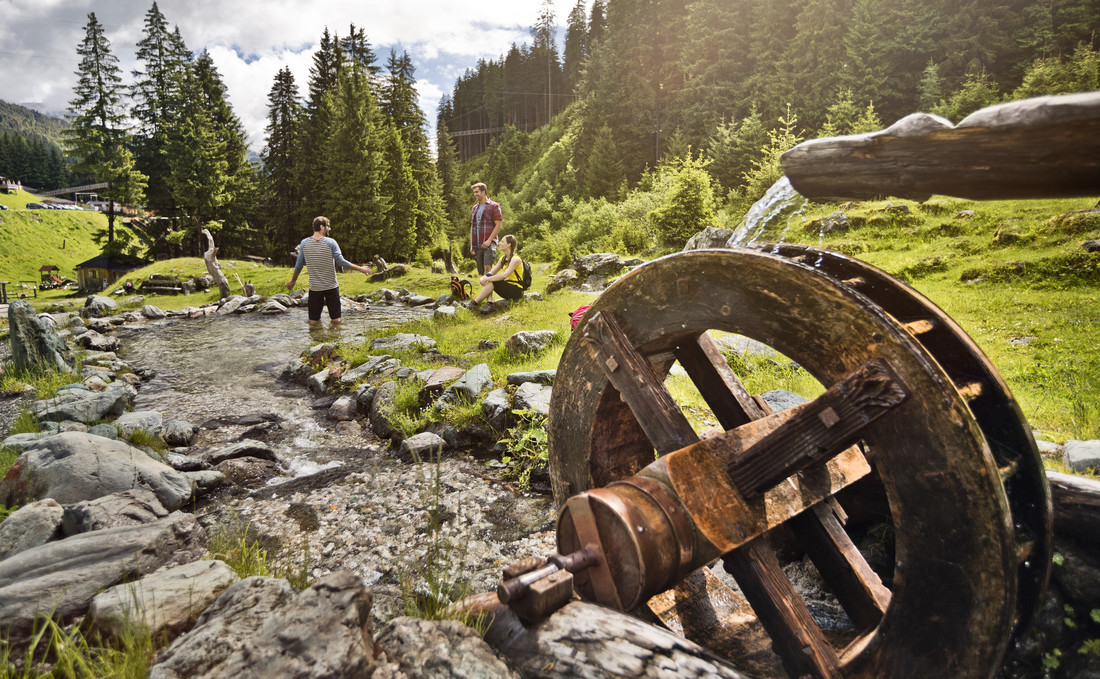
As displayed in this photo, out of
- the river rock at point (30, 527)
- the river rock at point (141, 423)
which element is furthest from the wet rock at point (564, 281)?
the river rock at point (30, 527)

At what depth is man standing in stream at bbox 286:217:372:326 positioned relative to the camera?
10.4m

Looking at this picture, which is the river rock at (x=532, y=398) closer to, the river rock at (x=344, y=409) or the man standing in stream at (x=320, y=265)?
the river rock at (x=344, y=409)

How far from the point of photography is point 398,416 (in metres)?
6.22

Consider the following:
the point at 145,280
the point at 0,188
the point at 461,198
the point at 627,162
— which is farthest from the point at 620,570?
the point at 0,188

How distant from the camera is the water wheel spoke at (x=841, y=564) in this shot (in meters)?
2.39

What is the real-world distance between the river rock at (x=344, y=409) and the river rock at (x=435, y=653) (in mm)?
5415

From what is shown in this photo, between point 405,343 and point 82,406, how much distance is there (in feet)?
13.8

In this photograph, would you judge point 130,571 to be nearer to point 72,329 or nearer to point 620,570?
point 620,570

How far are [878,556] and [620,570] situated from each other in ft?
6.82

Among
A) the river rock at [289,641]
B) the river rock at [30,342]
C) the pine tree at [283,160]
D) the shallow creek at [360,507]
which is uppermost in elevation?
the pine tree at [283,160]

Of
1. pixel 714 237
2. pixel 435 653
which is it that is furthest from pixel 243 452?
pixel 714 237

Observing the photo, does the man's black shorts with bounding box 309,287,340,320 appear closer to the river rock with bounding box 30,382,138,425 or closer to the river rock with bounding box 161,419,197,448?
the river rock with bounding box 30,382,138,425

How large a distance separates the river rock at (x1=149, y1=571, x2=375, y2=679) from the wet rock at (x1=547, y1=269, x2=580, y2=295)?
1379cm

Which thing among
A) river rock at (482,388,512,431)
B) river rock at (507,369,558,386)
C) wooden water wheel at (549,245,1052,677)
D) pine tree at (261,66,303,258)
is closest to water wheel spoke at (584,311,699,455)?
wooden water wheel at (549,245,1052,677)
